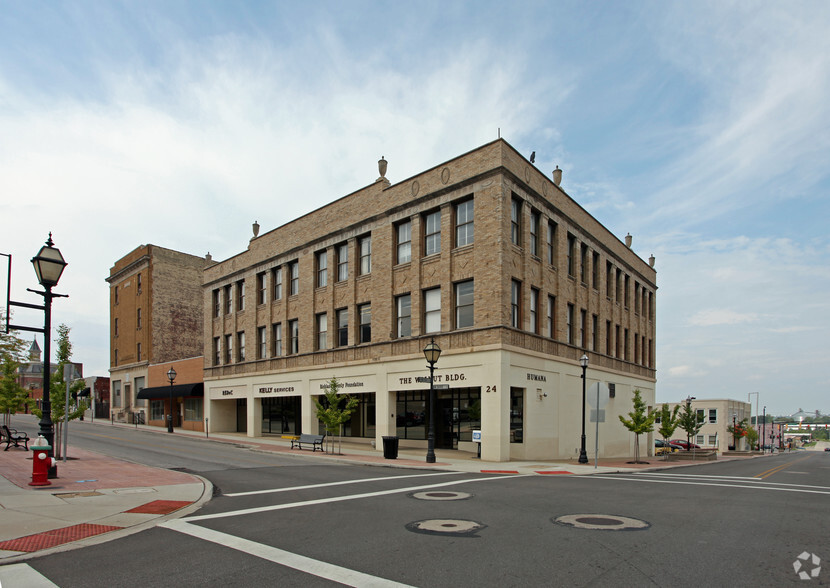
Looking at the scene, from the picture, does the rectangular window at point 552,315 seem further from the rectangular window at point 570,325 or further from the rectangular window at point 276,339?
the rectangular window at point 276,339

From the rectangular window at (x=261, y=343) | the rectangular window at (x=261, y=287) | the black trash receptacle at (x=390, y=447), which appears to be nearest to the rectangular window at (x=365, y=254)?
the black trash receptacle at (x=390, y=447)

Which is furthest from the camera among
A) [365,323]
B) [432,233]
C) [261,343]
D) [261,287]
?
[261,287]

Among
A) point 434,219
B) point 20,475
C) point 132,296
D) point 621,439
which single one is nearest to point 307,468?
point 20,475

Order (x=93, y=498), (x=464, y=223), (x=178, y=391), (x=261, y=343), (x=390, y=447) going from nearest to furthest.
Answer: (x=93, y=498) → (x=390, y=447) → (x=464, y=223) → (x=261, y=343) → (x=178, y=391)

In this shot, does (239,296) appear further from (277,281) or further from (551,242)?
(551,242)

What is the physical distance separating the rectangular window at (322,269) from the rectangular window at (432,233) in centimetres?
779

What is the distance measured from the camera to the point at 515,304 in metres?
24.8

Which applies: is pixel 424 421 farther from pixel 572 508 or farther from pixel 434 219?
pixel 572 508

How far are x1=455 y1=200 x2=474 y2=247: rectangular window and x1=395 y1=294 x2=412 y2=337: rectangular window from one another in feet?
12.5

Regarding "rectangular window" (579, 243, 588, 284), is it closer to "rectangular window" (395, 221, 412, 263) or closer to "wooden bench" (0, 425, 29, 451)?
"rectangular window" (395, 221, 412, 263)

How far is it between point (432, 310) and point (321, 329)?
367 inches

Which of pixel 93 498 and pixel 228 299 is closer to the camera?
pixel 93 498

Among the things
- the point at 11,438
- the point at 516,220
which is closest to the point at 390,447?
the point at 516,220

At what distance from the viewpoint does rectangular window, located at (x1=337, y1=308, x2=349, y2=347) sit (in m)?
31.1
